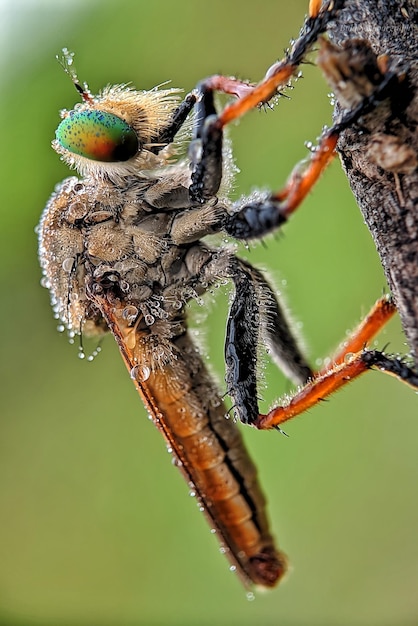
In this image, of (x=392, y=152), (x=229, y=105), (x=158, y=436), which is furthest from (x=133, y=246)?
(x=158, y=436)

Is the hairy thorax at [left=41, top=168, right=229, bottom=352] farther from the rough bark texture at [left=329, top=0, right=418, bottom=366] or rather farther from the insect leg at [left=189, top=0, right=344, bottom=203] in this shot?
the rough bark texture at [left=329, top=0, right=418, bottom=366]

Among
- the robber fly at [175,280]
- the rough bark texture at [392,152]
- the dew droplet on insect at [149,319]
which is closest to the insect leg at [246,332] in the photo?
the robber fly at [175,280]

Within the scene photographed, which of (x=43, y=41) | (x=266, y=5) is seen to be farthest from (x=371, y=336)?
(x=43, y=41)

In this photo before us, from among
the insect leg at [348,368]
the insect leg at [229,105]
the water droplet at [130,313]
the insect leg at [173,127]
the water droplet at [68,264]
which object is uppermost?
the insect leg at [173,127]

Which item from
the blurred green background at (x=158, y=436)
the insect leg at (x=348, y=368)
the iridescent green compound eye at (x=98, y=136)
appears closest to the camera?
the insect leg at (x=348, y=368)

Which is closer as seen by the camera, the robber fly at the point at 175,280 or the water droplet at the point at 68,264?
the robber fly at the point at 175,280

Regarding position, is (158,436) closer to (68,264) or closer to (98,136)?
(68,264)

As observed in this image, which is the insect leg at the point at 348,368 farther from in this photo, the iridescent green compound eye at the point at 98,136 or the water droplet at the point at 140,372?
the iridescent green compound eye at the point at 98,136
